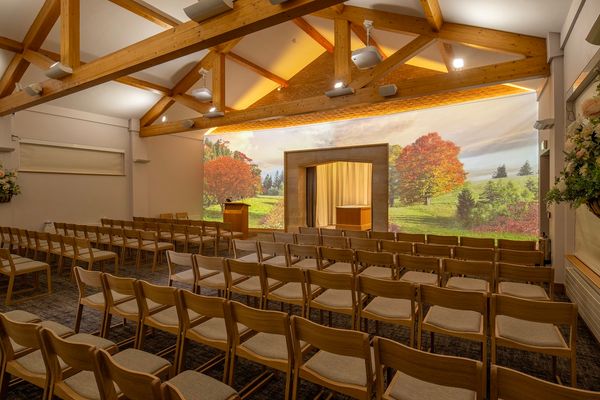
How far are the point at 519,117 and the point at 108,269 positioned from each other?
8860 millimetres

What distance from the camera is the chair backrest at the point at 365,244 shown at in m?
4.92

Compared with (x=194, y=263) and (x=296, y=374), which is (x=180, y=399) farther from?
(x=194, y=263)

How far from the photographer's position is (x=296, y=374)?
197 centimetres

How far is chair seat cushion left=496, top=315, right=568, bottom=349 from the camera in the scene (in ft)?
7.34

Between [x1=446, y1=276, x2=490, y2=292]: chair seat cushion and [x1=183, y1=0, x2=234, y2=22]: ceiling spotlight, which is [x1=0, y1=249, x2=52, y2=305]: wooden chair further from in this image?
[x1=446, y1=276, x2=490, y2=292]: chair seat cushion

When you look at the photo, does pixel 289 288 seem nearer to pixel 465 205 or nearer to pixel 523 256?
pixel 523 256

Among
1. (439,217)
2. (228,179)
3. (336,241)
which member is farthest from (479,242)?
(228,179)

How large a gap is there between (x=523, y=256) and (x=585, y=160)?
2002 mm

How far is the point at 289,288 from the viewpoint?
3.48 meters

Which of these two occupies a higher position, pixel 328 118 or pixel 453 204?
pixel 328 118

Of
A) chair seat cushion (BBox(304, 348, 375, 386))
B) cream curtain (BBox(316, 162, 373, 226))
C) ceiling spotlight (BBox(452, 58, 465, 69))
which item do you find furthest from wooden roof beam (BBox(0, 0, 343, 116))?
cream curtain (BBox(316, 162, 373, 226))

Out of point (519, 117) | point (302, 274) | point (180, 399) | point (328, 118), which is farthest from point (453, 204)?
point (180, 399)

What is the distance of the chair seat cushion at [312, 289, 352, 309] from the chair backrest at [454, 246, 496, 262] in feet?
5.85

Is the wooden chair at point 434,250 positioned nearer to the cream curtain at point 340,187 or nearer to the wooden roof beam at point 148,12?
the wooden roof beam at point 148,12
